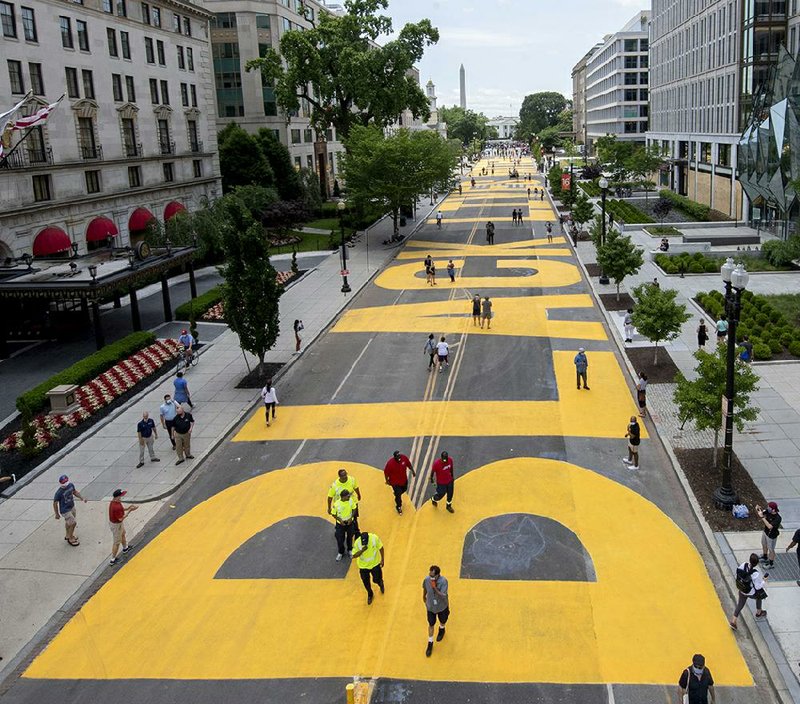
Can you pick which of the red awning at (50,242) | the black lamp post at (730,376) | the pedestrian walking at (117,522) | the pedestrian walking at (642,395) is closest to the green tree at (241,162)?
the red awning at (50,242)

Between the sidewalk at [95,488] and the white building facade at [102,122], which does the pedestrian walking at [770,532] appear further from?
the white building facade at [102,122]

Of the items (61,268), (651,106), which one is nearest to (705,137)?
(651,106)

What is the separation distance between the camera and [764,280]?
39.0m

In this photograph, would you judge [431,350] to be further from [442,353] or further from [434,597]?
[434,597]

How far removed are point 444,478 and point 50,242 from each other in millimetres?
32405

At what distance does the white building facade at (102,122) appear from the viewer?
130ft

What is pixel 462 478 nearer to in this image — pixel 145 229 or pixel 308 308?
pixel 308 308

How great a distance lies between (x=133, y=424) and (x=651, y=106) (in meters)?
88.1

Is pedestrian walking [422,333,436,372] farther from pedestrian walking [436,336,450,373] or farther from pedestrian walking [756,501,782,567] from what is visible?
pedestrian walking [756,501,782,567]

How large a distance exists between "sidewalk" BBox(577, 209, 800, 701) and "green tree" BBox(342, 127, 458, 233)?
1061 inches

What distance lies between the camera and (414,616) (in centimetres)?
1323

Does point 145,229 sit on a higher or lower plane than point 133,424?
higher

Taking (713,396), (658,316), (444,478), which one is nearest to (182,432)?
(444,478)

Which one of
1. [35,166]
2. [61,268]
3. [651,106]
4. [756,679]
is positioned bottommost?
[756,679]
